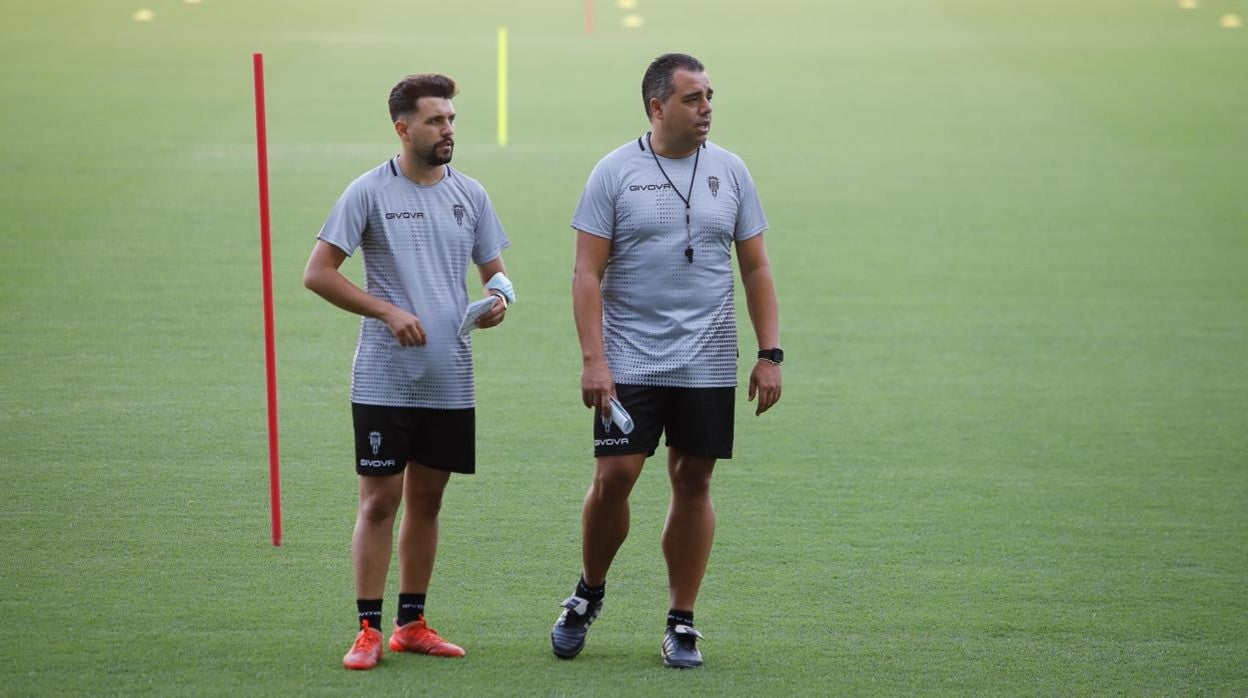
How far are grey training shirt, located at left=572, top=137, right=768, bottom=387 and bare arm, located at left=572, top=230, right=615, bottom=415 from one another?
46mm

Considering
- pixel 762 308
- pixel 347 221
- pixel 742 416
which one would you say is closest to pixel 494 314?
pixel 347 221

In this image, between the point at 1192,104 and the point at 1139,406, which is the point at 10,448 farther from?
the point at 1192,104

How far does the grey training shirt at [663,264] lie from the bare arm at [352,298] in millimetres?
548

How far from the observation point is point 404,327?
4.37 m

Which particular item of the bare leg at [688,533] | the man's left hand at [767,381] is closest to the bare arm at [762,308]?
the man's left hand at [767,381]

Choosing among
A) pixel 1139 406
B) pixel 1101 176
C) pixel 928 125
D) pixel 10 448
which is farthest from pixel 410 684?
pixel 928 125

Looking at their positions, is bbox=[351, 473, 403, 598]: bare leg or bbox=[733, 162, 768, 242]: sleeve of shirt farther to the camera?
bbox=[733, 162, 768, 242]: sleeve of shirt

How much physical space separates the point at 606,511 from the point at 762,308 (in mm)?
745

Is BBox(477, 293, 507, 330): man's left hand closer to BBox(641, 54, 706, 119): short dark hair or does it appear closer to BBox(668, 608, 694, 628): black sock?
BBox(641, 54, 706, 119): short dark hair

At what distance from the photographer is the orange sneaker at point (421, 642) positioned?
4625 mm

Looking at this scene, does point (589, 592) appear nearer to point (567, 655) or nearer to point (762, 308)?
point (567, 655)

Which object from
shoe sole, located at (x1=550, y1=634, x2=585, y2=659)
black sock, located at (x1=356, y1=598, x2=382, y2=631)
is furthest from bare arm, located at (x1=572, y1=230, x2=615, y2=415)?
black sock, located at (x1=356, y1=598, x2=382, y2=631)

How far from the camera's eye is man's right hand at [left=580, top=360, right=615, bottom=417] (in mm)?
4453

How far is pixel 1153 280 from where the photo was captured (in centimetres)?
1181
